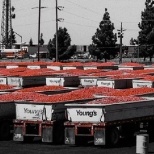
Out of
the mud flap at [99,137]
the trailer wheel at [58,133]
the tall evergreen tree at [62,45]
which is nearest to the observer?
the mud flap at [99,137]

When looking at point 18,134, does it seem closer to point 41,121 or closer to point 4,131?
point 41,121

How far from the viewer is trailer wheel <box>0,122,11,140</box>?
2283 centimetres

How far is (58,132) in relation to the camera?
21141 millimetres

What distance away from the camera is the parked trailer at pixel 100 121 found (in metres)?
19.9

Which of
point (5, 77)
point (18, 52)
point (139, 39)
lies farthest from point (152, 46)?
point (5, 77)

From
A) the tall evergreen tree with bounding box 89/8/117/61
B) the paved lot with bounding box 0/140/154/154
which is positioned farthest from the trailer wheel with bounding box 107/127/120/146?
the tall evergreen tree with bounding box 89/8/117/61

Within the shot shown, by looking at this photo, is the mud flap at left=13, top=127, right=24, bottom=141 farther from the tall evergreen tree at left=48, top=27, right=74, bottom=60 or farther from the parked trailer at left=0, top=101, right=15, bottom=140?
the tall evergreen tree at left=48, top=27, right=74, bottom=60

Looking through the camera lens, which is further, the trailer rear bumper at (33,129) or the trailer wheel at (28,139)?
the trailer wheel at (28,139)

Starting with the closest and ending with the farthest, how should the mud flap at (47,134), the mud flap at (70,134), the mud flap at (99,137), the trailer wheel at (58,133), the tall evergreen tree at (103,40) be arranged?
1. the mud flap at (99,137)
2. the mud flap at (70,134)
3. the mud flap at (47,134)
4. the trailer wheel at (58,133)
5. the tall evergreen tree at (103,40)

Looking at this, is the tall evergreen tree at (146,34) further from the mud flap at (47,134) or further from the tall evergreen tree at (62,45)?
the mud flap at (47,134)

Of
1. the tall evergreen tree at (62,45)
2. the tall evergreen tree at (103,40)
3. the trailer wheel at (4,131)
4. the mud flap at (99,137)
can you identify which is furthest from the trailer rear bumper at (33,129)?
the tall evergreen tree at (62,45)

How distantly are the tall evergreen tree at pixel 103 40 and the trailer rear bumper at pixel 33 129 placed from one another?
65703mm

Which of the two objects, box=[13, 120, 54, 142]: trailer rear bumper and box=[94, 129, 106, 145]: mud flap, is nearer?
box=[94, 129, 106, 145]: mud flap

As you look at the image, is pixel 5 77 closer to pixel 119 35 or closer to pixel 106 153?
pixel 106 153
